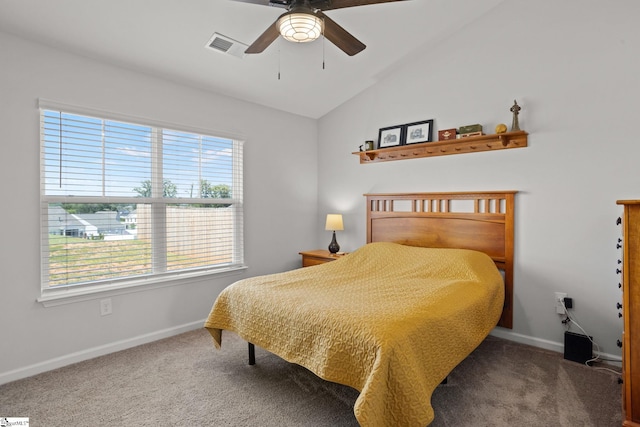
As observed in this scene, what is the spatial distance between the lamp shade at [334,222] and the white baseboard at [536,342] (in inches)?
76.0

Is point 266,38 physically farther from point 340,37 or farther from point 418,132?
point 418,132

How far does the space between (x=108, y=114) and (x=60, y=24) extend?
0.67 metres

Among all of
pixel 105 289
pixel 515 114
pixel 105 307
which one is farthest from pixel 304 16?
pixel 105 307

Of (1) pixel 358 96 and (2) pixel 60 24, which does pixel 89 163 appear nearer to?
(2) pixel 60 24

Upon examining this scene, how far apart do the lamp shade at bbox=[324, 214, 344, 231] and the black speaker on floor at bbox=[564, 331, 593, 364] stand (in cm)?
236

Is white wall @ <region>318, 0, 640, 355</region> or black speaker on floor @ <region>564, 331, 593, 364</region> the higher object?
white wall @ <region>318, 0, 640, 355</region>

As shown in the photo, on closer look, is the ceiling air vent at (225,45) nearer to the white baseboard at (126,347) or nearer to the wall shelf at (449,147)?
the wall shelf at (449,147)

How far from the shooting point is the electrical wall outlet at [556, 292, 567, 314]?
9.20 ft

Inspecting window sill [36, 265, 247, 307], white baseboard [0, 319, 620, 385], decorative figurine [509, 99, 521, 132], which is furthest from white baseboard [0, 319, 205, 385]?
decorative figurine [509, 99, 521, 132]

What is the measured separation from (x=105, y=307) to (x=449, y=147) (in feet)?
11.3

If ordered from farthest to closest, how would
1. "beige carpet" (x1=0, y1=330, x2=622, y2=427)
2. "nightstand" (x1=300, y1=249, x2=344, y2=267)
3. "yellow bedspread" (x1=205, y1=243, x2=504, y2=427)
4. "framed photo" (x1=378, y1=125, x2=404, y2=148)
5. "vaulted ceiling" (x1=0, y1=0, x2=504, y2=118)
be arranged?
"nightstand" (x1=300, y1=249, x2=344, y2=267) → "framed photo" (x1=378, y1=125, x2=404, y2=148) → "vaulted ceiling" (x1=0, y1=0, x2=504, y2=118) → "beige carpet" (x1=0, y1=330, x2=622, y2=427) → "yellow bedspread" (x1=205, y1=243, x2=504, y2=427)

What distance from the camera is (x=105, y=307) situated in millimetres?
2805

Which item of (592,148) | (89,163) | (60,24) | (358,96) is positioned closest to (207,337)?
(89,163)

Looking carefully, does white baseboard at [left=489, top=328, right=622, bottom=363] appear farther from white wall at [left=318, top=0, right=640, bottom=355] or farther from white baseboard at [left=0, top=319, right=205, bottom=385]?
white baseboard at [left=0, top=319, right=205, bottom=385]
